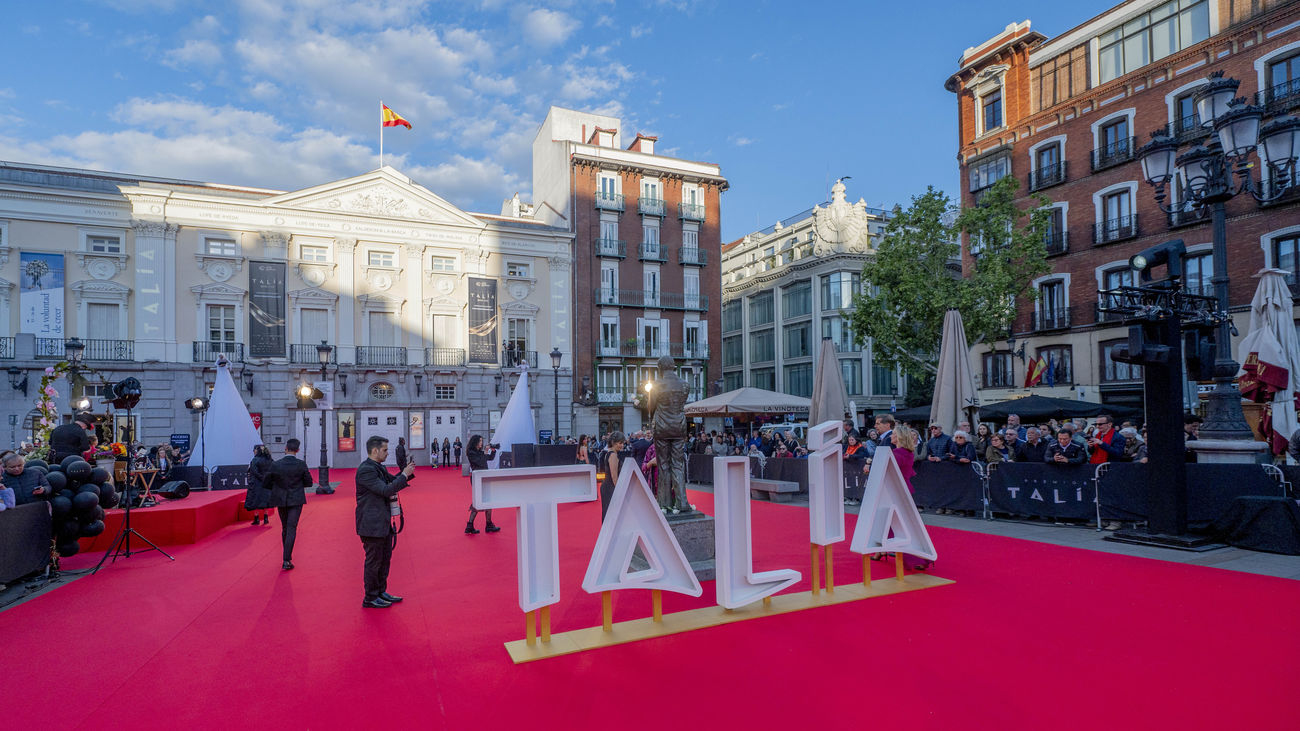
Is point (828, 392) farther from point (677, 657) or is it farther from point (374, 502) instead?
Result: point (374, 502)

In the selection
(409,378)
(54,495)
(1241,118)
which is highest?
(1241,118)

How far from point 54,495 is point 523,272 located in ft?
84.6

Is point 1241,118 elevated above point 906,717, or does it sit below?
above

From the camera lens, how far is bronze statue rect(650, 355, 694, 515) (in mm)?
7891

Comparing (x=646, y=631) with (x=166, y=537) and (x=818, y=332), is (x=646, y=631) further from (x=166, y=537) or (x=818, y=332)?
(x=818, y=332)

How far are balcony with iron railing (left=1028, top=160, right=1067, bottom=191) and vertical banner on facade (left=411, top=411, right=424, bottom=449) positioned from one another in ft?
93.6

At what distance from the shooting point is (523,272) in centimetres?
3322

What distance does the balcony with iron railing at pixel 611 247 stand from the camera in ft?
115

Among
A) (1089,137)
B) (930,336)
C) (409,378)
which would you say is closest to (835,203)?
(1089,137)

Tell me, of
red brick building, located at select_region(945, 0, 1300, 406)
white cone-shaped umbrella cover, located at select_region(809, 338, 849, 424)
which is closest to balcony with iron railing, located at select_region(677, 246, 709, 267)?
red brick building, located at select_region(945, 0, 1300, 406)

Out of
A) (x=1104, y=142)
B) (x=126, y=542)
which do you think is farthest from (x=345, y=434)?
(x=1104, y=142)

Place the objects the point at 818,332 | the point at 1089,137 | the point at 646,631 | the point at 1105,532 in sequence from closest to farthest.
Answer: the point at 646,631 < the point at 1105,532 < the point at 1089,137 < the point at 818,332

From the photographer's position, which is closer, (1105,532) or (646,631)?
(646,631)

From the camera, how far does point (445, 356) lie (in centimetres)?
3086
